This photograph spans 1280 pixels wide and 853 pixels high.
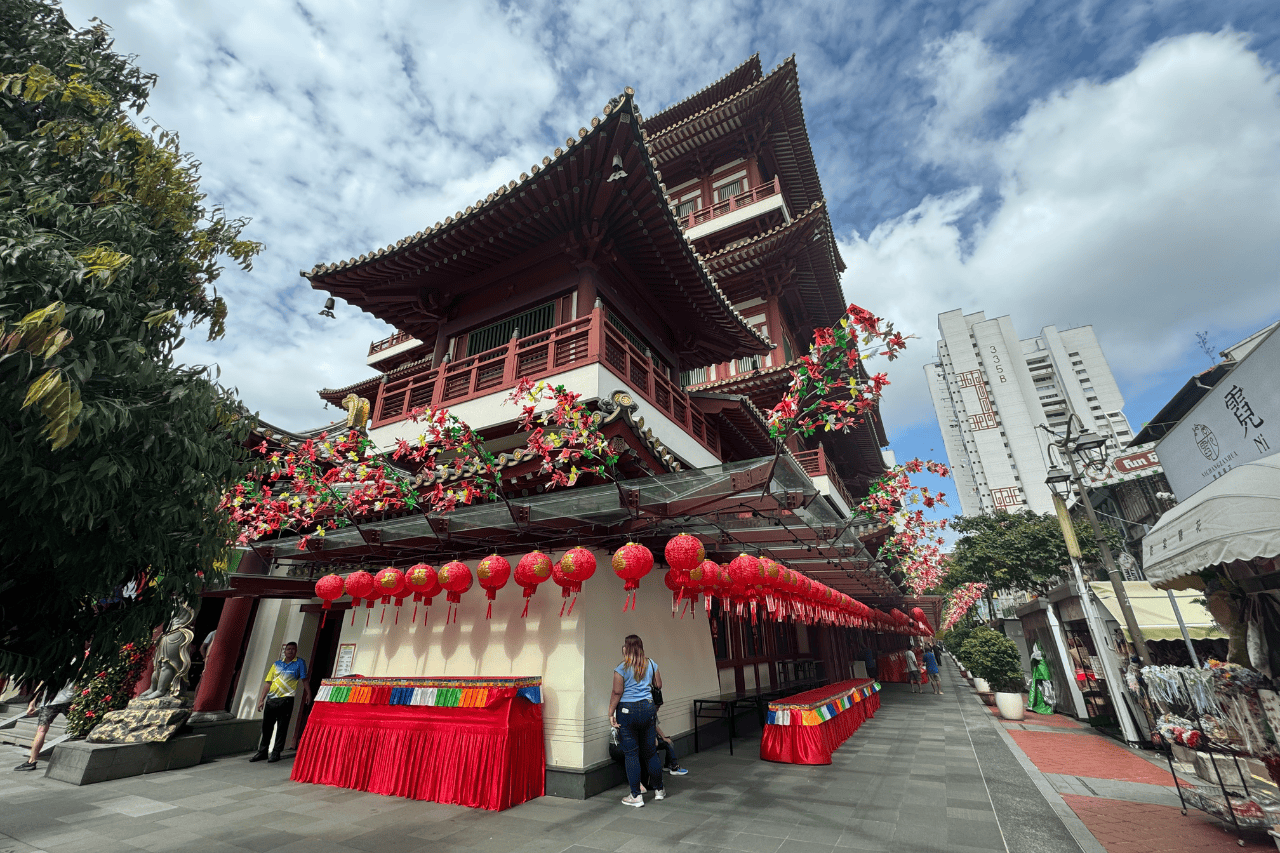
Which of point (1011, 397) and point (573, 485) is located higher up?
point (1011, 397)

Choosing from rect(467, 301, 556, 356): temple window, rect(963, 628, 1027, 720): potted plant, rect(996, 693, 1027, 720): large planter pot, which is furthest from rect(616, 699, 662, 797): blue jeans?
rect(963, 628, 1027, 720): potted plant

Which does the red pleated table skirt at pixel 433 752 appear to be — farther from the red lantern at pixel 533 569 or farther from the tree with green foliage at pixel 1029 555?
the tree with green foliage at pixel 1029 555

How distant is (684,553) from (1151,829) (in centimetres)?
495

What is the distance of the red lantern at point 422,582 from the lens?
6242mm

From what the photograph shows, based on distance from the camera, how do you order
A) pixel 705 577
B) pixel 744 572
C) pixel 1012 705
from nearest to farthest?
pixel 705 577 < pixel 744 572 < pixel 1012 705

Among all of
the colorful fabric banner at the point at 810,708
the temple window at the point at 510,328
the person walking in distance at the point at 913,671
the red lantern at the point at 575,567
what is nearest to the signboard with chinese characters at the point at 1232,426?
the colorful fabric banner at the point at 810,708

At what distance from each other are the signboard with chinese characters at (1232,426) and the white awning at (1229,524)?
151 centimetres

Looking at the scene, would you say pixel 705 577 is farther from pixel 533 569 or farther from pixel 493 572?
pixel 493 572

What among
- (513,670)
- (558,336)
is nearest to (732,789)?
(513,670)

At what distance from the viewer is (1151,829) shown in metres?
4.79

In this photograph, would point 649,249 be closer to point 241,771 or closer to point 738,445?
point 738,445

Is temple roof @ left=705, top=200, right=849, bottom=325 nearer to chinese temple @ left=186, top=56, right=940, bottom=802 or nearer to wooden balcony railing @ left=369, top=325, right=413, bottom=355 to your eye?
chinese temple @ left=186, top=56, right=940, bottom=802

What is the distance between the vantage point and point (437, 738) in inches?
230

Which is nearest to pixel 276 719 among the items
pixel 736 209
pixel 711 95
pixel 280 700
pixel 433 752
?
pixel 280 700
